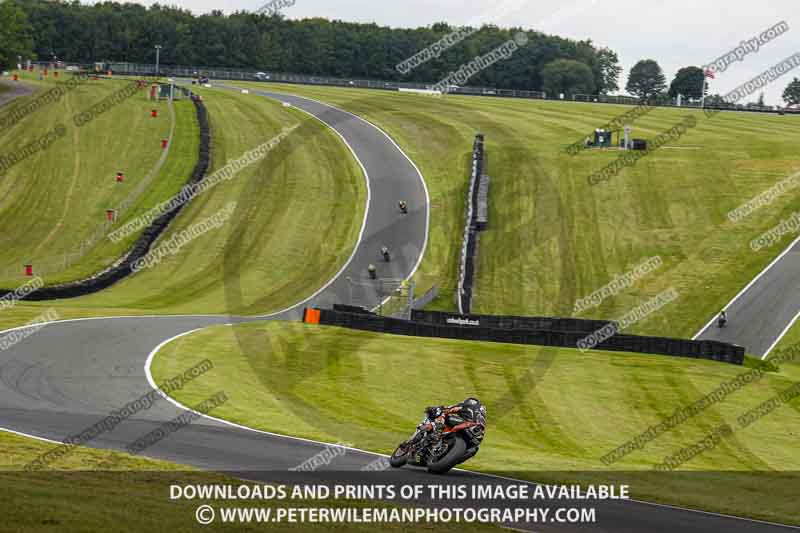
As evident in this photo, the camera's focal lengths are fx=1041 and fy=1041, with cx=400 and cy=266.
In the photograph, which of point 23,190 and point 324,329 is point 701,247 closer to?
point 324,329

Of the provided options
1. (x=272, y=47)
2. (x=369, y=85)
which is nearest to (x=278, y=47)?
(x=272, y=47)

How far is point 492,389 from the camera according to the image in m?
29.2

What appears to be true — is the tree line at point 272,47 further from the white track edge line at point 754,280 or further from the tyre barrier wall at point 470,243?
the white track edge line at point 754,280

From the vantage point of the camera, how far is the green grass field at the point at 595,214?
4706cm

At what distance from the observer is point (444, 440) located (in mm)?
17766

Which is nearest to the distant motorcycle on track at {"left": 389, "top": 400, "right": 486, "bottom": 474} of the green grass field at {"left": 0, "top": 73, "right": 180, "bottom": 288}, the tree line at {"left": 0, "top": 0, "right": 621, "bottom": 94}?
the green grass field at {"left": 0, "top": 73, "right": 180, "bottom": 288}

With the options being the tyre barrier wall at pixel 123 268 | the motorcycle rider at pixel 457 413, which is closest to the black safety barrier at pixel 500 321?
the tyre barrier wall at pixel 123 268

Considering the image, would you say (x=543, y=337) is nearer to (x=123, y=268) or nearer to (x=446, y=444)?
(x=446, y=444)

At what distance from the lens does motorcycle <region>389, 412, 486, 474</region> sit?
57.9ft

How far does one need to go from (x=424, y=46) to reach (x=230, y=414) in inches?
6042

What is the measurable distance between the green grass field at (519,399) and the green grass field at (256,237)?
28.3 ft

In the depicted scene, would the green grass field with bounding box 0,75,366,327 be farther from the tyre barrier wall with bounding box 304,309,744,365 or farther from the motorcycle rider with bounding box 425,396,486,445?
the motorcycle rider with bounding box 425,396,486,445

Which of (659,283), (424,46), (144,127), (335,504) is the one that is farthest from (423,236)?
(424,46)

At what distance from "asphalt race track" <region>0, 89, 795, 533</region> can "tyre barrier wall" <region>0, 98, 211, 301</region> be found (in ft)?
20.9
